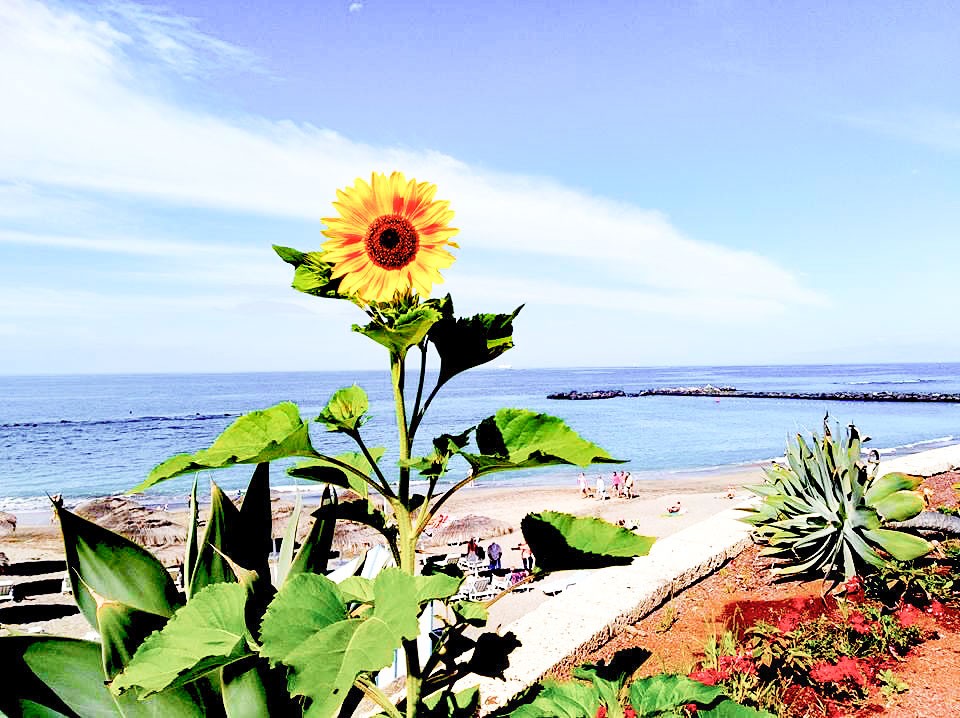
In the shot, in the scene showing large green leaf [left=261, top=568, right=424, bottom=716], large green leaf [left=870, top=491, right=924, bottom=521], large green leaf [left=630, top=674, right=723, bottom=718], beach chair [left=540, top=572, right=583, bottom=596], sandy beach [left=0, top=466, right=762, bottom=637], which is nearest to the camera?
large green leaf [left=261, top=568, right=424, bottom=716]

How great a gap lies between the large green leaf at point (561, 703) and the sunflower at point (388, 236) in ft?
3.84

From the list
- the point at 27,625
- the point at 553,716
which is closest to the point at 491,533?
the point at 27,625

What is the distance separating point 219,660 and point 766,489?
667cm

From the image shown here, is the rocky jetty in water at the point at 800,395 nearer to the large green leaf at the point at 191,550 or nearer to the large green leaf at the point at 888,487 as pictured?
the large green leaf at the point at 888,487

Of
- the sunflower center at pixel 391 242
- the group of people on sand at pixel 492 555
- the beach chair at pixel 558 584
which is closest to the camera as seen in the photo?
the sunflower center at pixel 391 242

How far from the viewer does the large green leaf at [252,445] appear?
1011 mm

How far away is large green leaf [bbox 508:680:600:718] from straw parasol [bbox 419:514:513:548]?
18.5m

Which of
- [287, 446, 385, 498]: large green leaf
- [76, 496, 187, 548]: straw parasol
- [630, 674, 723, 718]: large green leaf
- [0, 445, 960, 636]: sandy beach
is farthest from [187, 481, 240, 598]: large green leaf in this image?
[76, 496, 187, 548]: straw parasol

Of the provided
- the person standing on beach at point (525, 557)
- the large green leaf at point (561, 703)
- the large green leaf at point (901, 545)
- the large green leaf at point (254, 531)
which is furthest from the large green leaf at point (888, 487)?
the person standing on beach at point (525, 557)

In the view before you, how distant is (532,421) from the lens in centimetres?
115

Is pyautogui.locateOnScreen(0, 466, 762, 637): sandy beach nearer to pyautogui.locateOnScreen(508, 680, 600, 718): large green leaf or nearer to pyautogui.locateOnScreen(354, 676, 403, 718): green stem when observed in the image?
pyautogui.locateOnScreen(508, 680, 600, 718): large green leaf

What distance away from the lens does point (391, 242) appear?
1.18 m

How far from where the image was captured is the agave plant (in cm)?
525

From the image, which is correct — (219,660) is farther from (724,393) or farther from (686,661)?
(724,393)
